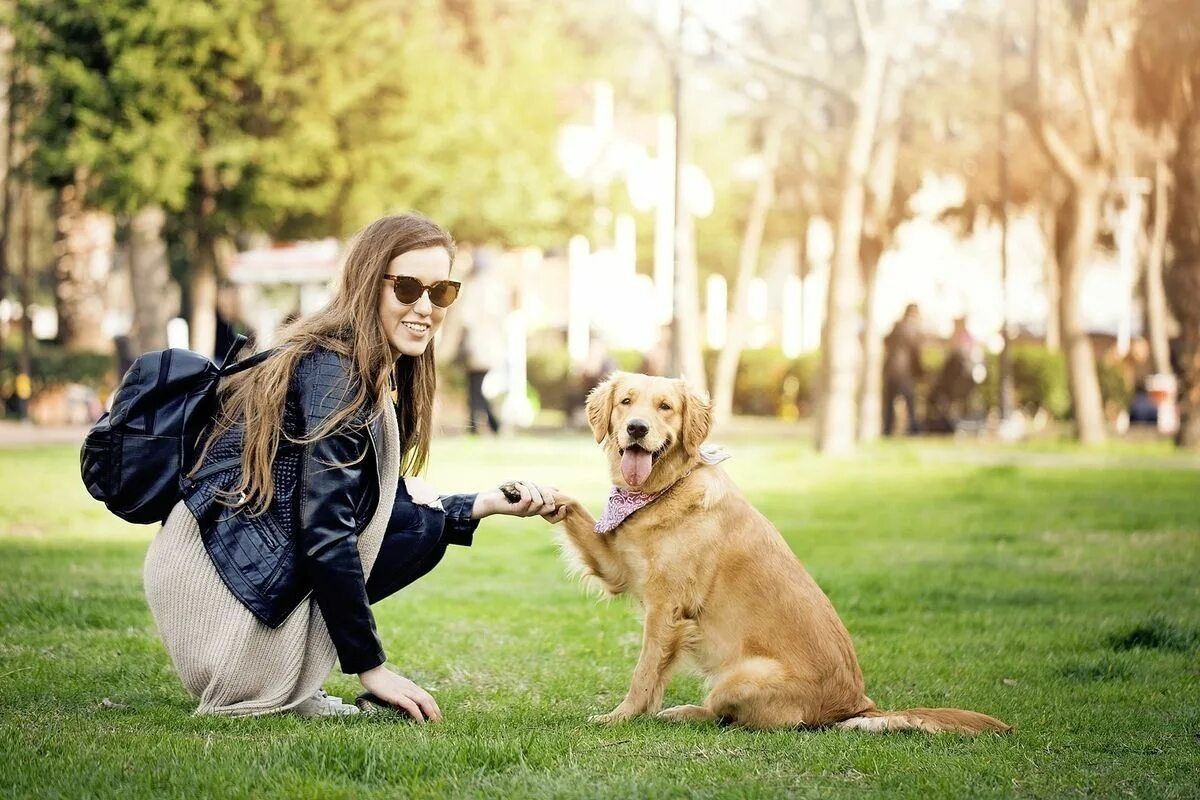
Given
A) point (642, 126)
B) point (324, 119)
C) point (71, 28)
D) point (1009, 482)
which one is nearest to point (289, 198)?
point (324, 119)

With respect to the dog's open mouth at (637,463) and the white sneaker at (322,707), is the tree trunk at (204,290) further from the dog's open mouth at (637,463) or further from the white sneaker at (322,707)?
the white sneaker at (322,707)

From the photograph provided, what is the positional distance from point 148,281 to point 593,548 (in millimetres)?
20980

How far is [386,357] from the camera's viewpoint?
511cm

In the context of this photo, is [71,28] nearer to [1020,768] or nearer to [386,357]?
[386,357]

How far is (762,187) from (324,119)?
15.1 meters

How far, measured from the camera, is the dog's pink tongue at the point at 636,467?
5715 millimetres

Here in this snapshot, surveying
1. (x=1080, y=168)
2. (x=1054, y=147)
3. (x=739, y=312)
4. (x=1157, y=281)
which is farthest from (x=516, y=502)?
(x=1157, y=281)

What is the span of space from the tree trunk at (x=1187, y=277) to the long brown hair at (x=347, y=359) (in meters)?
20.0

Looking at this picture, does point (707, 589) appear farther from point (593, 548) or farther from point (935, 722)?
point (935, 722)

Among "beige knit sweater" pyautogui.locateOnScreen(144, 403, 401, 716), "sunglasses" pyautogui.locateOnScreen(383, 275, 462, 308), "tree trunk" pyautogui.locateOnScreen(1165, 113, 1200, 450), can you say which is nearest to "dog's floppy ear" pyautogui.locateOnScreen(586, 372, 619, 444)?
"sunglasses" pyautogui.locateOnScreen(383, 275, 462, 308)

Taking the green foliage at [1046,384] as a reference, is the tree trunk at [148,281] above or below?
above

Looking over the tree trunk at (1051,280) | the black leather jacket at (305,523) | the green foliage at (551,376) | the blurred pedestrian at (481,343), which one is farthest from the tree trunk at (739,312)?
A: the black leather jacket at (305,523)

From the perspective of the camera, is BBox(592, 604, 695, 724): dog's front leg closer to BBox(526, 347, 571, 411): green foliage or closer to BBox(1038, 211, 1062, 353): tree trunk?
BBox(1038, 211, 1062, 353): tree trunk

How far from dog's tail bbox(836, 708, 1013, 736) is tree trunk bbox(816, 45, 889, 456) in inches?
616
